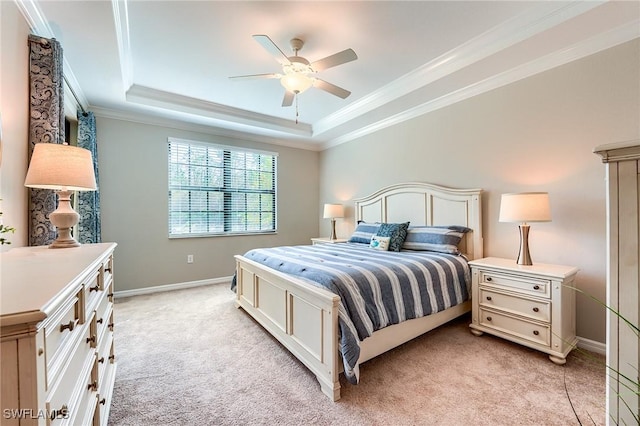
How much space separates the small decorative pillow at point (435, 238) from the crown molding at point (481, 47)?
1638 mm

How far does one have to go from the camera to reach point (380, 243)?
3309 mm

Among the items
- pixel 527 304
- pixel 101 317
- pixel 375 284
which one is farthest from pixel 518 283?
pixel 101 317

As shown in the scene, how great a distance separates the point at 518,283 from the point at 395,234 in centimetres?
133

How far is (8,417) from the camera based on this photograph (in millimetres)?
576

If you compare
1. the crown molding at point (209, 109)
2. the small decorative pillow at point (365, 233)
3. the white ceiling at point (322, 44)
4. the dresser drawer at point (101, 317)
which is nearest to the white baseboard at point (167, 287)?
the small decorative pillow at point (365, 233)

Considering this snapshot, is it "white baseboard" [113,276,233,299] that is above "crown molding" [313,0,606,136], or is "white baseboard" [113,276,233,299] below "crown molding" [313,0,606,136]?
below

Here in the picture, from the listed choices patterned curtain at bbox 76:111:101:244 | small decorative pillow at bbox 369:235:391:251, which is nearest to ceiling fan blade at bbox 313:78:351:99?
small decorative pillow at bbox 369:235:391:251

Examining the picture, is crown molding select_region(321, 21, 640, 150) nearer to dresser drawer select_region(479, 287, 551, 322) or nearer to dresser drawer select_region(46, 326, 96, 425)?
Result: dresser drawer select_region(479, 287, 551, 322)

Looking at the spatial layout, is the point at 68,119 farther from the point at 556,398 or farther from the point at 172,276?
the point at 556,398

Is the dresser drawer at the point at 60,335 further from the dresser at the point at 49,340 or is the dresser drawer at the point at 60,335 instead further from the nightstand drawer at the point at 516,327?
the nightstand drawer at the point at 516,327

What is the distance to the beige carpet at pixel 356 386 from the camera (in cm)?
156

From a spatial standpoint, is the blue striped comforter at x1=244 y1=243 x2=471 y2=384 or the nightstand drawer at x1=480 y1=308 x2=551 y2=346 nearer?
the blue striped comforter at x1=244 y1=243 x2=471 y2=384

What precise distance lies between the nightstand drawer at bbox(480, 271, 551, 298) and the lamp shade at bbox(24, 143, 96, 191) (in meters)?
3.17

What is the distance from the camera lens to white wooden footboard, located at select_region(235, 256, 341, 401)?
171cm
